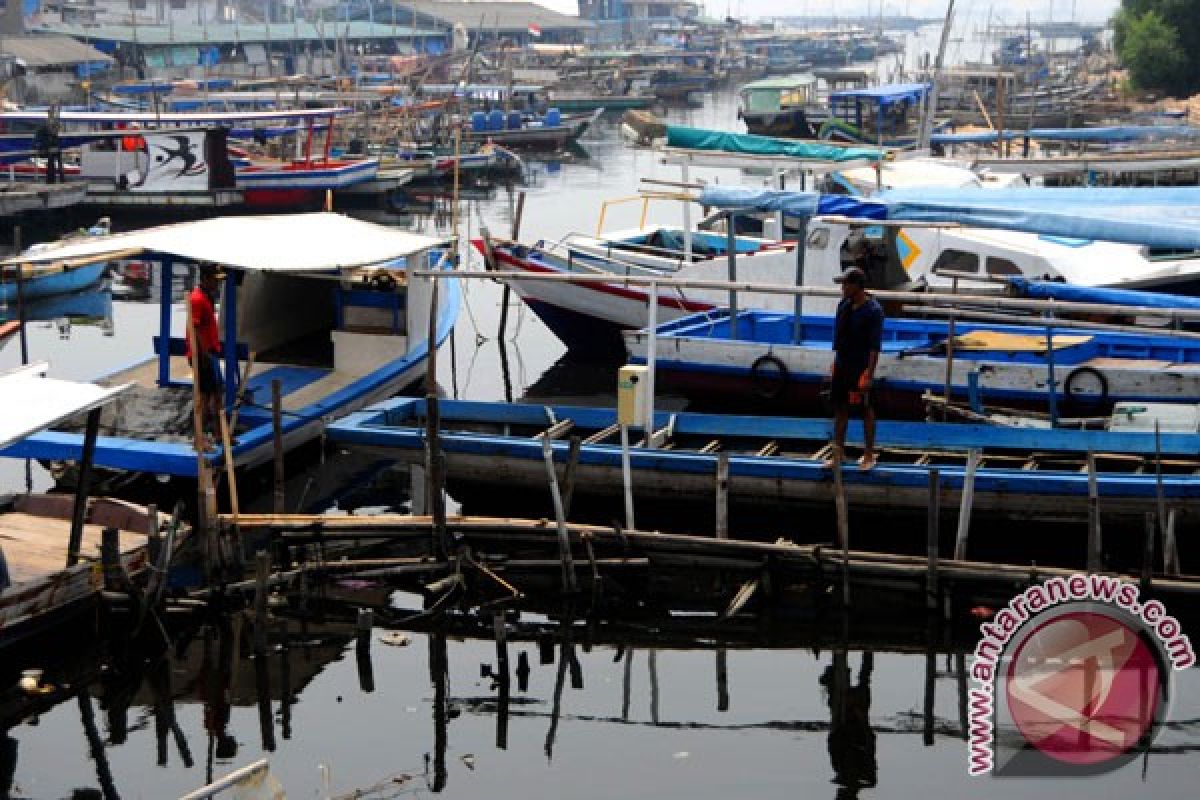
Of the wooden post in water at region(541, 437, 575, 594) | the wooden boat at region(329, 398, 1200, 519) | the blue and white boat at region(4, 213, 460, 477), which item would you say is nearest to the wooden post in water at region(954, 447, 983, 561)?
the wooden boat at region(329, 398, 1200, 519)

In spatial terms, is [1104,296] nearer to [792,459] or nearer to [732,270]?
[732,270]

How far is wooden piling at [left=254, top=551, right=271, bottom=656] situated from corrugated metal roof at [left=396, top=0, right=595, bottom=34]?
75485mm

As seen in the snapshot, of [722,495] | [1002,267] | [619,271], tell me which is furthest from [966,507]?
[619,271]

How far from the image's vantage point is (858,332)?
13305 mm

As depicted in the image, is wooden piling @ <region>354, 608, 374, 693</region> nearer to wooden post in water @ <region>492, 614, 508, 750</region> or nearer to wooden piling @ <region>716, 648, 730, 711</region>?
wooden post in water @ <region>492, 614, 508, 750</region>

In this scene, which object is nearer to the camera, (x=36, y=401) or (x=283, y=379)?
(x=36, y=401)

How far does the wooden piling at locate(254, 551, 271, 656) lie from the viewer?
1164cm

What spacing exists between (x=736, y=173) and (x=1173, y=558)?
108 ft

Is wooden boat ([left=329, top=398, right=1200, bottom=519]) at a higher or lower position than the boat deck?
lower

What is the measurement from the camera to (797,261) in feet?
63.7

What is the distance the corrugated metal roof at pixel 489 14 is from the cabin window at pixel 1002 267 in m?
66.9

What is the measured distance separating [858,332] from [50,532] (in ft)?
20.9

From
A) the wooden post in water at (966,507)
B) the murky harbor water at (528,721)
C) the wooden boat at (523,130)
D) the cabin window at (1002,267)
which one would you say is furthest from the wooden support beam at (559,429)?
the wooden boat at (523,130)

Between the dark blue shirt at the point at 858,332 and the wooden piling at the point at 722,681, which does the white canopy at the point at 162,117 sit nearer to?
the dark blue shirt at the point at 858,332
